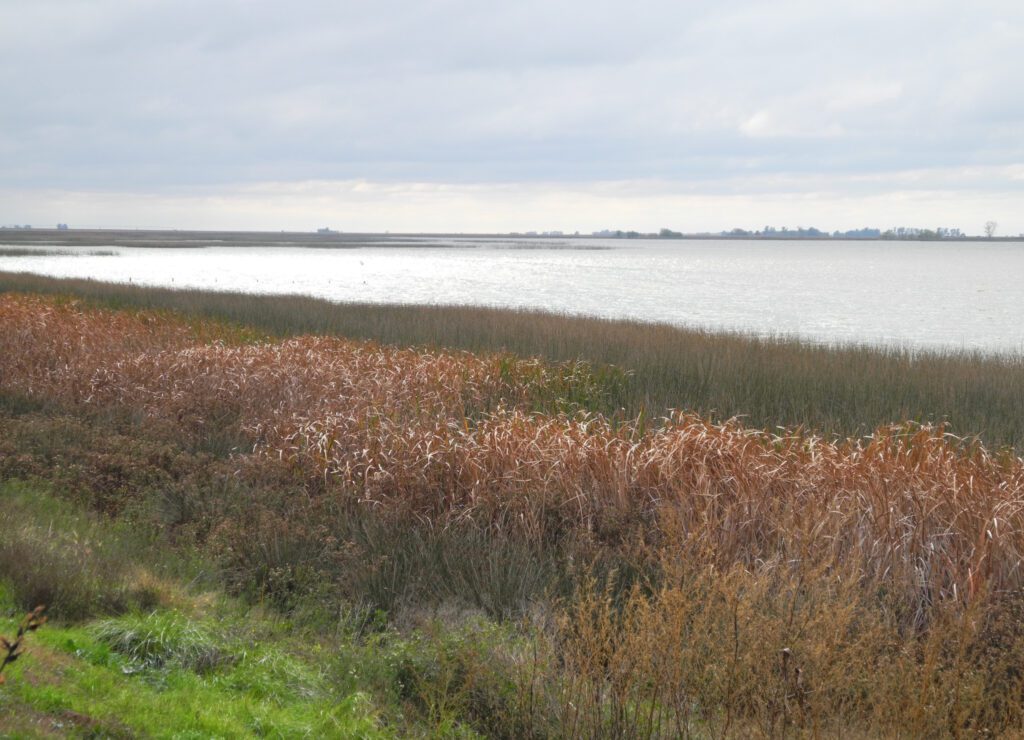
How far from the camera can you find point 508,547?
7387 mm

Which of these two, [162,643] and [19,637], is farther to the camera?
[162,643]

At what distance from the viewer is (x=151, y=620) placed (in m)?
5.07

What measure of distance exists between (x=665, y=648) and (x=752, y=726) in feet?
1.79

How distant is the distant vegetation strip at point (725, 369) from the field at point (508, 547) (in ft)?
0.50

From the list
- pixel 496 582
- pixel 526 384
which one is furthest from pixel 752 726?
pixel 526 384

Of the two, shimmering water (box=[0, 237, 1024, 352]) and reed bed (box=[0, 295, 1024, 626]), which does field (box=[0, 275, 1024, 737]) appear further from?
shimmering water (box=[0, 237, 1024, 352])

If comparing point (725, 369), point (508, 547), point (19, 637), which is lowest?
point (508, 547)

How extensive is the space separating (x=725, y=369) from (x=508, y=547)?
10289 mm

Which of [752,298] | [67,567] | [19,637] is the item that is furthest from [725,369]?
[752,298]

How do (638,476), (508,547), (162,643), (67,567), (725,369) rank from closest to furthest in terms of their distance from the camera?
(162,643) → (67,567) → (508,547) → (638,476) → (725,369)

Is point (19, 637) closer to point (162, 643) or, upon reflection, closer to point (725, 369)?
point (162, 643)

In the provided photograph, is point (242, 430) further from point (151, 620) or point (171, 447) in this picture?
point (151, 620)

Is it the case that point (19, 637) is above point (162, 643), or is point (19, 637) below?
above

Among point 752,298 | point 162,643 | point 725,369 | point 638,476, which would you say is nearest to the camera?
point 162,643
